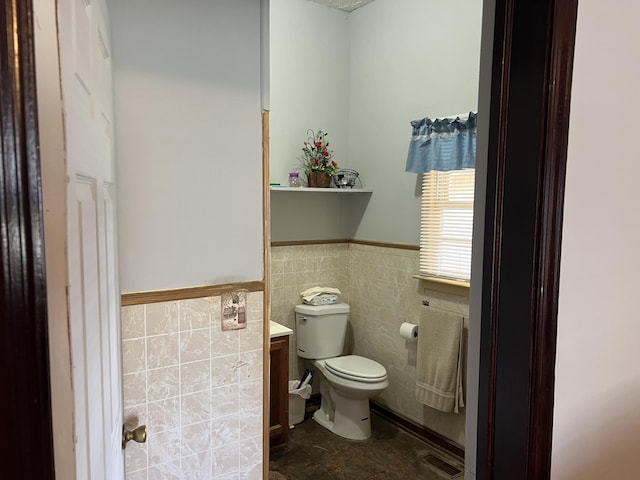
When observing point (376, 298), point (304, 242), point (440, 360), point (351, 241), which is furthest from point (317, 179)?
point (440, 360)

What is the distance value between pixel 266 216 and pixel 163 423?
2.60 feet

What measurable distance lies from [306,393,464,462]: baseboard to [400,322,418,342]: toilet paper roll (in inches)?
25.4

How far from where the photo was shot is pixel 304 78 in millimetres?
3383

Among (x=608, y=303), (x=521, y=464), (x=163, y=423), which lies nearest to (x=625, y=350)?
(x=608, y=303)

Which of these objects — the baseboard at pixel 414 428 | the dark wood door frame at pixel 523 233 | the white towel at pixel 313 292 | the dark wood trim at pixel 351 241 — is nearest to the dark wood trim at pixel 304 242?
the dark wood trim at pixel 351 241

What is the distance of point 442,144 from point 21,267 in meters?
2.73

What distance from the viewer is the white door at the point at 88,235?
1.76 feet

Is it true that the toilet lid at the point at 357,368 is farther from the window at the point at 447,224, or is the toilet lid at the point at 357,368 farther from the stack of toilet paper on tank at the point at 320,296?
the window at the point at 447,224

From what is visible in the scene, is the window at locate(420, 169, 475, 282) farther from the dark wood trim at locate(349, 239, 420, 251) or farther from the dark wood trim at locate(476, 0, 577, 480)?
the dark wood trim at locate(476, 0, 577, 480)

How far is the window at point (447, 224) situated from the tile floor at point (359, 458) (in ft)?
3.93

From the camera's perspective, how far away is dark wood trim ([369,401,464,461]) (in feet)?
9.58

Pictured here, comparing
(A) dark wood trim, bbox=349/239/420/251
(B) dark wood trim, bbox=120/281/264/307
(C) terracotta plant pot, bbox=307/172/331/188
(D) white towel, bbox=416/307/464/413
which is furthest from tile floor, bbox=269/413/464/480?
(C) terracotta plant pot, bbox=307/172/331/188

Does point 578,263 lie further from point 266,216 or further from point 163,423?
point 163,423

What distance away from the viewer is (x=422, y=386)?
116 inches
